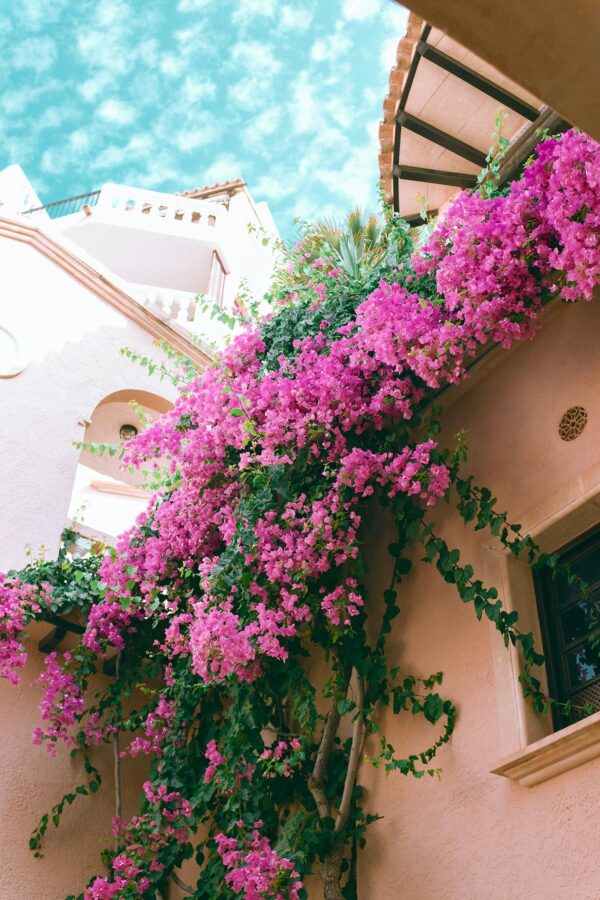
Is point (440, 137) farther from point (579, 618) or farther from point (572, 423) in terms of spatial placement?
point (579, 618)

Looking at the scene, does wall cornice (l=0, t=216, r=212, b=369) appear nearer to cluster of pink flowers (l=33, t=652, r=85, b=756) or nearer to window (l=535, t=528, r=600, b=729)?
cluster of pink flowers (l=33, t=652, r=85, b=756)

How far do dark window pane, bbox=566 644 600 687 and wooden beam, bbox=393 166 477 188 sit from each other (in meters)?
5.13

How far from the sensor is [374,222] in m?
9.52

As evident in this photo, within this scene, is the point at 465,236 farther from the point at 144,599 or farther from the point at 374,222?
the point at 374,222

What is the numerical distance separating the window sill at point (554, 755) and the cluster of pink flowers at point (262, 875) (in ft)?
3.98

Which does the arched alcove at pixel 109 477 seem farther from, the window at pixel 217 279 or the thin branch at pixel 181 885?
the window at pixel 217 279

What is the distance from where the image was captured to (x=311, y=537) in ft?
18.5

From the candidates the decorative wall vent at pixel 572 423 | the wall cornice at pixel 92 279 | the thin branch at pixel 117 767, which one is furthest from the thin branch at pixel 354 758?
the wall cornice at pixel 92 279

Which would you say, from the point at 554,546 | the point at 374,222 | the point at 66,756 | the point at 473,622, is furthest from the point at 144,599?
the point at 374,222

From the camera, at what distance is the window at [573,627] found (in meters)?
4.88

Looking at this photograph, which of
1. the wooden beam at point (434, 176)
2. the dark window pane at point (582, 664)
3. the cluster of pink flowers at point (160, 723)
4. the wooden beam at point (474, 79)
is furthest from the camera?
the wooden beam at point (434, 176)

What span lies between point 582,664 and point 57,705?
150 inches

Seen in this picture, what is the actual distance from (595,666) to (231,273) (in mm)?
13102

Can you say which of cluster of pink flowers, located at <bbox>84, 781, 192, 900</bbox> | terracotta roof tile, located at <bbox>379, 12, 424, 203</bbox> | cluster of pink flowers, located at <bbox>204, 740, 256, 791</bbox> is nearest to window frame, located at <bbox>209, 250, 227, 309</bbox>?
terracotta roof tile, located at <bbox>379, 12, 424, 203</bbox>
